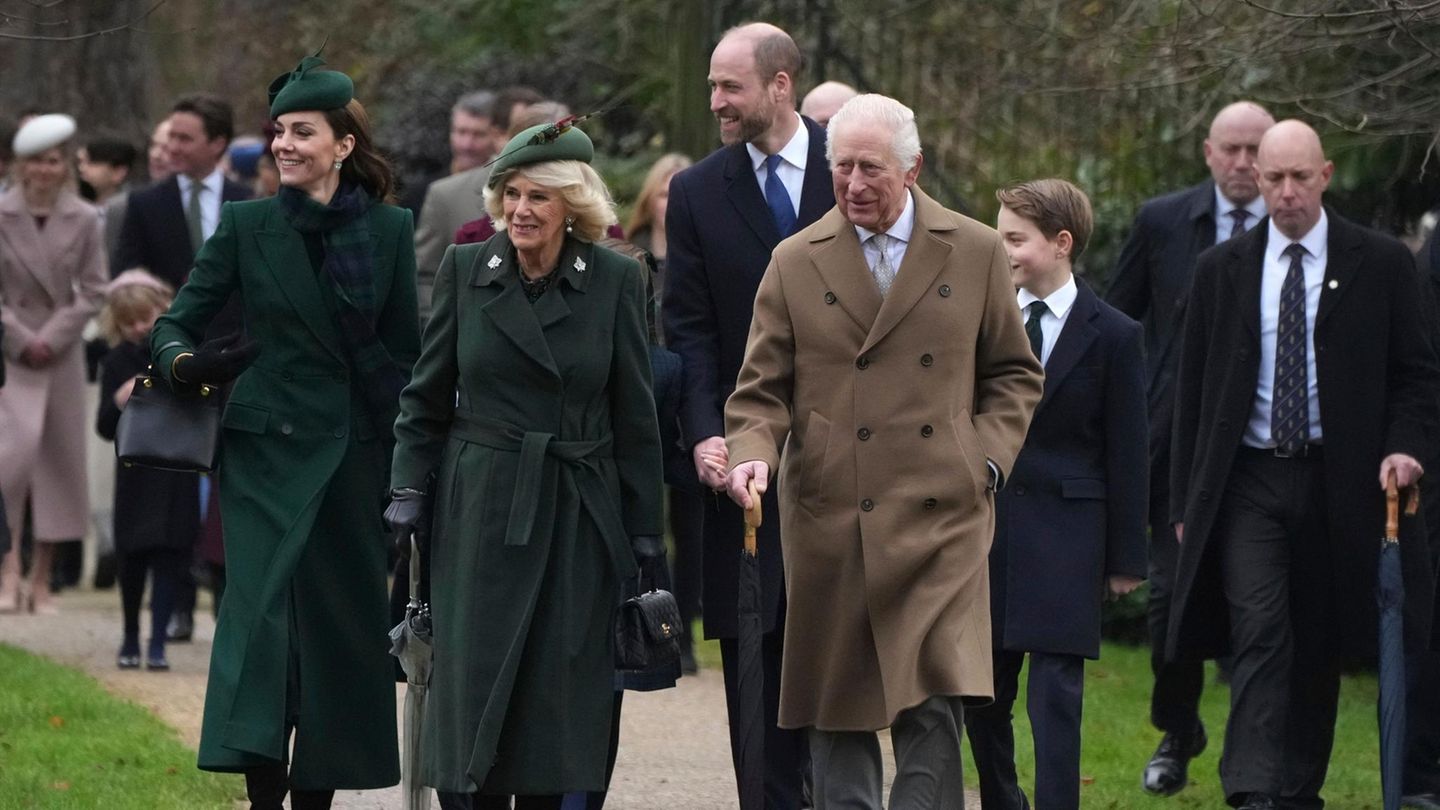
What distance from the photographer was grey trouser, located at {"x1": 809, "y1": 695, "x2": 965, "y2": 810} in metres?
5.97

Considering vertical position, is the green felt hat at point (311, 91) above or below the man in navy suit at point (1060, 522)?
above

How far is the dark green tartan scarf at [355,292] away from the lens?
265 inches

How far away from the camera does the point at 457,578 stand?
6.16 metres

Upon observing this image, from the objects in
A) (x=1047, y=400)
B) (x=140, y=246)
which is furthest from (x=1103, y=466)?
(x=140, y=246)

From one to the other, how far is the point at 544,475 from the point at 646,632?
48 centimetres

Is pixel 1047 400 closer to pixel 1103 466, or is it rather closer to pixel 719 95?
pixel 1103 466

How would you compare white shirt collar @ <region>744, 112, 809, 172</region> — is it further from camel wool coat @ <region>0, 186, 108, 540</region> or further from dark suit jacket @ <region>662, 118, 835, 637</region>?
camel wool coat @ <region>0, 186, 108, 540</region>

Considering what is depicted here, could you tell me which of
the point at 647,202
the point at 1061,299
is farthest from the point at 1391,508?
the point at 647,202

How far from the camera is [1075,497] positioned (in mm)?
7031

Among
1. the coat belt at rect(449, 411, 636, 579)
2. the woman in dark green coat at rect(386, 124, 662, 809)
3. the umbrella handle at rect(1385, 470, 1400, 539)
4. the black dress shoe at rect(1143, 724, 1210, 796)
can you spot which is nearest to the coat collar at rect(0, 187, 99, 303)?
the black dress shoe at rect(1143, 724, 1210, 796)

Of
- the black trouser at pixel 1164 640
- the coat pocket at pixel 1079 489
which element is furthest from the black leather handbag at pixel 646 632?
the black trouser at pixel 1164 640

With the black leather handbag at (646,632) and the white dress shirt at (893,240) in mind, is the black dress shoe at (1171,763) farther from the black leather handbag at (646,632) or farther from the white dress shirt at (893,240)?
the white dress shirt at (893,240)

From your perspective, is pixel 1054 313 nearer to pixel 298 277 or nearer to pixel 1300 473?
pixel 1300 473

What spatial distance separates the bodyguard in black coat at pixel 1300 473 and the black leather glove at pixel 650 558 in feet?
7.72
